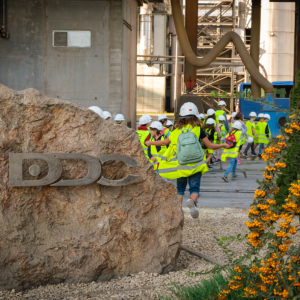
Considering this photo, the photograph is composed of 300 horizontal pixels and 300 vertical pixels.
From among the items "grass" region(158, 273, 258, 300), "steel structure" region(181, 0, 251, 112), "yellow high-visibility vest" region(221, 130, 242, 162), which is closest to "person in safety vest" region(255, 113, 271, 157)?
"yellow high-visibility vest" region(221, 130, 242, 162)

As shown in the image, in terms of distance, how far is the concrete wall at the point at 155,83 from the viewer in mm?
36906

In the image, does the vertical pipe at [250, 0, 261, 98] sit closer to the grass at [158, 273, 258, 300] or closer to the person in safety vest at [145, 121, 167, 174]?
the person in safety vest at [145, 121, 167, 174]

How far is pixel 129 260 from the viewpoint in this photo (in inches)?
166

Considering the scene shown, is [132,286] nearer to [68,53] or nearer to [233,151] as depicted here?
[233,151]

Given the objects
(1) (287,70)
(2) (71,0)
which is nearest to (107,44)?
(2) (71,0)

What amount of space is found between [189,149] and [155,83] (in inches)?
1279

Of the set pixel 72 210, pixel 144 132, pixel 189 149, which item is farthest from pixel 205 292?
pixel 144 132

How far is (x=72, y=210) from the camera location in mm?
4062

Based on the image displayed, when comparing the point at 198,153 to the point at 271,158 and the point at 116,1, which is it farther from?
the point at 116,1

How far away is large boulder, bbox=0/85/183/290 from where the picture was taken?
3.93m

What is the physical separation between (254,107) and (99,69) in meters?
14.4

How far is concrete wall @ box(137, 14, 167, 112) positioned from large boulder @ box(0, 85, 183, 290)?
33.0 m

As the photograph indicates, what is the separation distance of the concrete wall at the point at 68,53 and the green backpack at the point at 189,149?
8.78 meters

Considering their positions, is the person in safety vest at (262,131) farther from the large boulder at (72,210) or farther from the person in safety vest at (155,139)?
the large boulder at (72,210)
